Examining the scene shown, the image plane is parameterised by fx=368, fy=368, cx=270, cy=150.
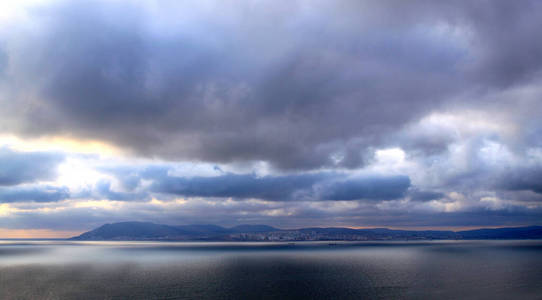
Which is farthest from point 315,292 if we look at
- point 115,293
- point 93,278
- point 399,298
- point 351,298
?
point 93,278

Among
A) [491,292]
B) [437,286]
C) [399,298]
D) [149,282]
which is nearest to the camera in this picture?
[399,298]

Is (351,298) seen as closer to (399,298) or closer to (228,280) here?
(399,298)

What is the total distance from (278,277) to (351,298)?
142ft

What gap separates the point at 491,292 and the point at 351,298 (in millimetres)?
35891

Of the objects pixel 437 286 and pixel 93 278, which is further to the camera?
pixel 93 278

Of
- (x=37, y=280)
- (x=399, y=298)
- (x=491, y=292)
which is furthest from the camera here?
(x=37, y=280)

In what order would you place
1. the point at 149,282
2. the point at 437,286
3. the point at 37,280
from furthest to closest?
the point at 37,280 < the point at 149,282 < the point at 437,286

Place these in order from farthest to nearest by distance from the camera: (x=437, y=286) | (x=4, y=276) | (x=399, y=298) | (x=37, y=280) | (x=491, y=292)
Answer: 1. (x=4, y=276)
2. (x=37, y=280)
3. (x=437, y=286)
4. (x=491, y=292)
5. (x=399, y=298)

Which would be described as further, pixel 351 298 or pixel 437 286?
pixel 437 286

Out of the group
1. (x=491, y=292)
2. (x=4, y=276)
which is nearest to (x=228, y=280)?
(x=491, y=292)

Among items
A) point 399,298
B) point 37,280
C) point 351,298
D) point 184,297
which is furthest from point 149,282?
point 399,298

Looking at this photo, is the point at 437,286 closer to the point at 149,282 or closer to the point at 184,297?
the point at 184,297

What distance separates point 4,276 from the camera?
132375 millimetres

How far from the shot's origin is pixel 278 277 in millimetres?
123312
